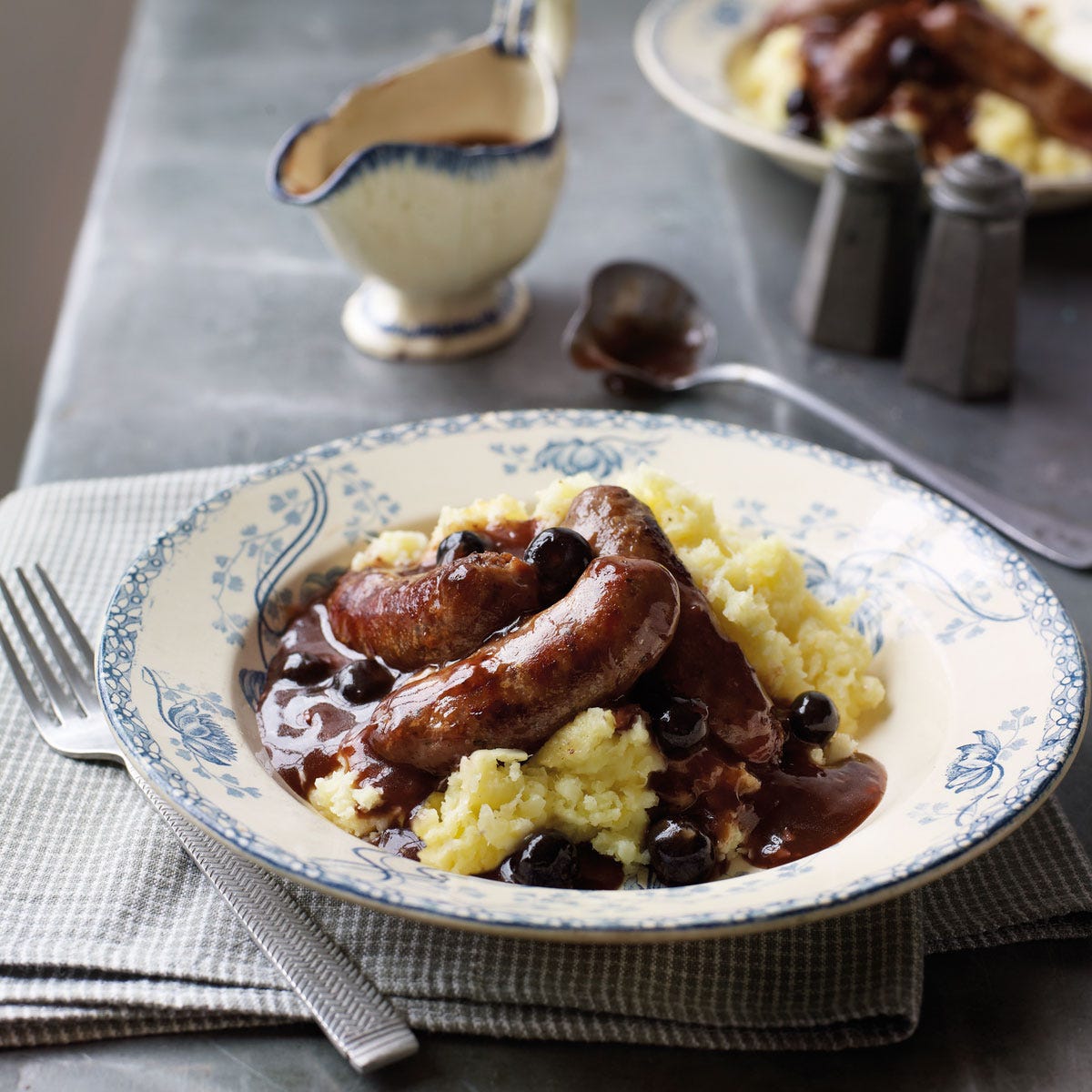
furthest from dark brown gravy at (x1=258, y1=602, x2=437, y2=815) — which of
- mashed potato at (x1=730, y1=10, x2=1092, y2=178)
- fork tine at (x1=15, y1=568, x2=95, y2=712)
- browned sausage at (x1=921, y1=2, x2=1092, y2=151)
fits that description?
browned sausage at (x1=921, y1=2, x2=1092, y2=151)

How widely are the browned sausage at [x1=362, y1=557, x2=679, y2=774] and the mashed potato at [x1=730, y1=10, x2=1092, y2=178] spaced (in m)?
2.82

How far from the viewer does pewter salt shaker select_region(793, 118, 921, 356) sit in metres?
3.93

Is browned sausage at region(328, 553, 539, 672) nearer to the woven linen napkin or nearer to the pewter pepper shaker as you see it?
the woven linen napkin

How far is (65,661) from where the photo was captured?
2652 mm

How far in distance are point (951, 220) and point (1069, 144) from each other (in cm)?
112

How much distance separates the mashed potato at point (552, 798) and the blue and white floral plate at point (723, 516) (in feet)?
0.38

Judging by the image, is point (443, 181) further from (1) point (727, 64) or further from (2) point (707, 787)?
(2) point (707, 787)

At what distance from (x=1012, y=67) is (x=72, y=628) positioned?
3.75 metres

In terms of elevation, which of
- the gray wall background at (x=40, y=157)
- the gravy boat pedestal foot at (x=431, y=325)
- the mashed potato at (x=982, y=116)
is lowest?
the gray wall background at (x=40, y=157)

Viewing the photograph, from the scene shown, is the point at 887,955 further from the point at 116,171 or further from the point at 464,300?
the point at 116,171

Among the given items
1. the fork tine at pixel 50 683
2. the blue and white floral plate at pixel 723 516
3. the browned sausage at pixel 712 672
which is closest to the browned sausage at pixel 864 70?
the blue and white floral plate at pixel 723 516

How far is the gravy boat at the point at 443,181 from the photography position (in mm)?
3730

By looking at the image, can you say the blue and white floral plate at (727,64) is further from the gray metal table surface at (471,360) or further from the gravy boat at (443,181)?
the gravy boat at (443,181)

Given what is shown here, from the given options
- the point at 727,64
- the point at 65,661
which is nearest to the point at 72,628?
the point at 65,661
